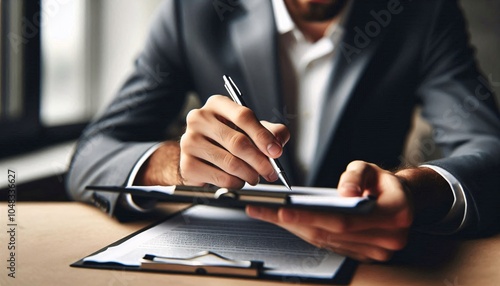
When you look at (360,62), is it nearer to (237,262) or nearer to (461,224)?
(461,224)

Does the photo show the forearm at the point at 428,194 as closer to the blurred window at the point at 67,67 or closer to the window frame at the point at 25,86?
the window frame at the point at 25,86

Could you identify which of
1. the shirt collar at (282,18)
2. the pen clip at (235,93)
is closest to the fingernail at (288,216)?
the pen clip at (235,93)

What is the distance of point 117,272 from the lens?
590mm

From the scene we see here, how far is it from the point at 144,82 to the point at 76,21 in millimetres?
1059

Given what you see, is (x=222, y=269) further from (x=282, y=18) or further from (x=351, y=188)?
(x=282, y=18)

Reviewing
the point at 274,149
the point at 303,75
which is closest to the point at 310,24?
the point at 303,75

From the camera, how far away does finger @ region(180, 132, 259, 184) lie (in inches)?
28.8

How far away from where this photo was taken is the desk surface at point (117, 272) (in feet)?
1.89

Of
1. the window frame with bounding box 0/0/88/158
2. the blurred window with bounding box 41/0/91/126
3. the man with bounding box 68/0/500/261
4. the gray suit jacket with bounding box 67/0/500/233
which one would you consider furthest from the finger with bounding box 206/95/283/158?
the blurred window with bounding box 41/0/91/126

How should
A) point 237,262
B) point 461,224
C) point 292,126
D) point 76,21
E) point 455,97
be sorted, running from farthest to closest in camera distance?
point 76,21, point 292,126, point 455,97, point 461,224, point 237,262

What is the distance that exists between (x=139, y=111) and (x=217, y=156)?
0.61 metres

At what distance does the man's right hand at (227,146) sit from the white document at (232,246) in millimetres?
66

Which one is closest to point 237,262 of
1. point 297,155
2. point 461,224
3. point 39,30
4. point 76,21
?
point 461,224

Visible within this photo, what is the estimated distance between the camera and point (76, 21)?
2238 mm
